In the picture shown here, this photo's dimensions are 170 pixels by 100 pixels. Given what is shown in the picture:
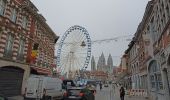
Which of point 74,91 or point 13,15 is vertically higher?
point 13,15

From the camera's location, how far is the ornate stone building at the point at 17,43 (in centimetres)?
1985

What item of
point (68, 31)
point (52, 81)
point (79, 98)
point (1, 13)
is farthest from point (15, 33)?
point (68, 31)

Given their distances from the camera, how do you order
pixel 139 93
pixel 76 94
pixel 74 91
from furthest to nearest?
1. pixel 139 93
2. pixel 74 91
3. pixel 76 94

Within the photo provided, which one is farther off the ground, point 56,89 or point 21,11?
point 21,11

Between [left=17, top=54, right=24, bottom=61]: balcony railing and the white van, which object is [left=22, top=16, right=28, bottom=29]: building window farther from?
the white van

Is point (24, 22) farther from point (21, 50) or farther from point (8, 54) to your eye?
point (8, 54)

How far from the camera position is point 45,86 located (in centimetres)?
1728

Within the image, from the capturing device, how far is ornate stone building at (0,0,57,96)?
19.9m

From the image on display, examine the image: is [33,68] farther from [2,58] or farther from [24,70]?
[2,58]

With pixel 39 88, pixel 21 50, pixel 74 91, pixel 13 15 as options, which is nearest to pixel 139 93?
pixel 74 91

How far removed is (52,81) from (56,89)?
1.38 metres

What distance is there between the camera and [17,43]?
22.2 metres

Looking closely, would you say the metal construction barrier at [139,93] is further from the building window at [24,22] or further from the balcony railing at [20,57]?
the building window at [24,22]

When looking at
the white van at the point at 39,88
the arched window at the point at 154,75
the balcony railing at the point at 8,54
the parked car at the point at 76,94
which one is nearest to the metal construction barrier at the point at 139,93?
the arched window at the point at 154,75
